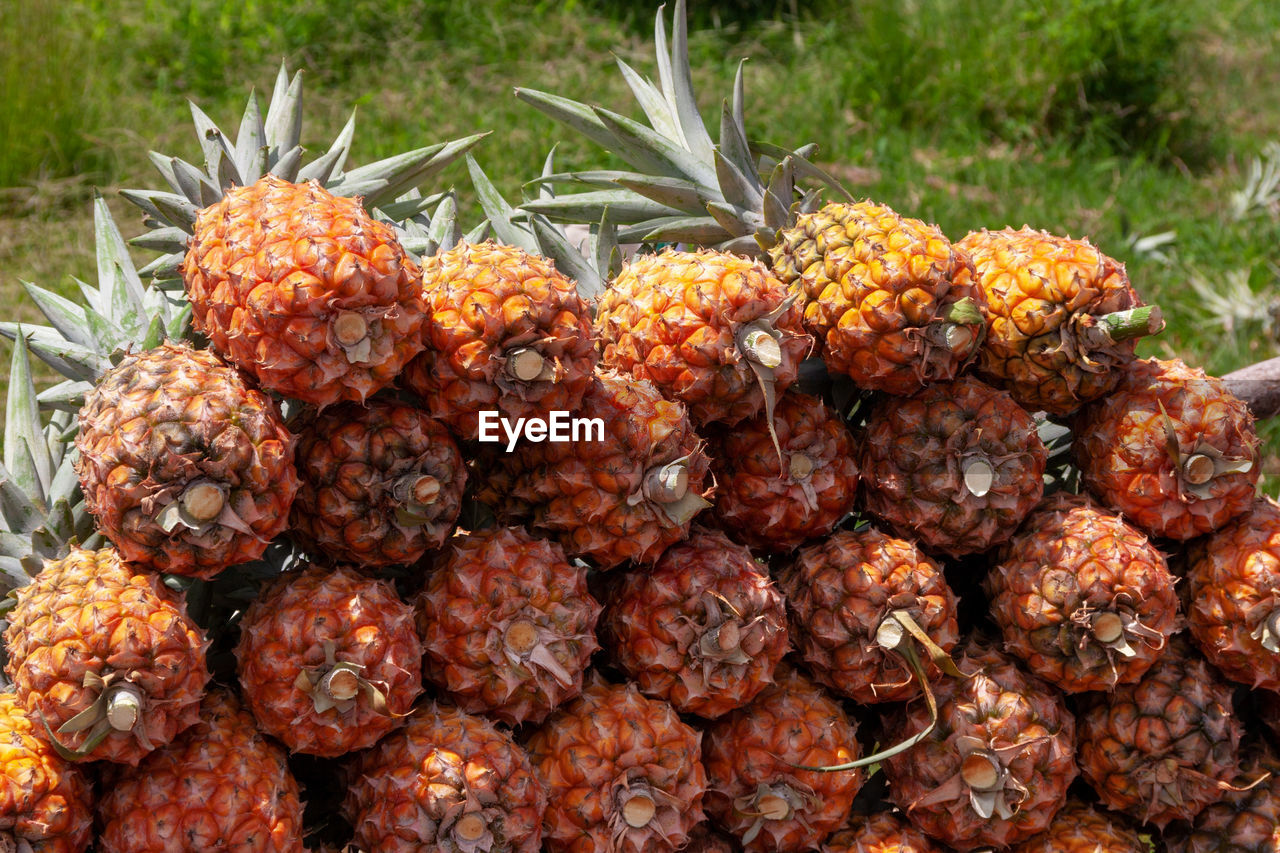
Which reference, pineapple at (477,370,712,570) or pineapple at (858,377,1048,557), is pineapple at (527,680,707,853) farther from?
pineapple at (858,377,1048,557)

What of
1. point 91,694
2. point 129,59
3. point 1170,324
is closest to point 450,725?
point 91,694

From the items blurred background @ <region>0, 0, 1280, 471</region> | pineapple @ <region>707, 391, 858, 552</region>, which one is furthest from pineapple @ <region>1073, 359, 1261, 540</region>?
blurred background @ <region>0, 0, 1280, 471</region>

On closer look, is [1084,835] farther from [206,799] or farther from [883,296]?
[206,799]

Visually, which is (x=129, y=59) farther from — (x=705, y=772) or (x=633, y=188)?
(x=705, y=772)

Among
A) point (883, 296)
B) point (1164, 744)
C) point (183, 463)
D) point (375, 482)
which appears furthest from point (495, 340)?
point (1164, 744)

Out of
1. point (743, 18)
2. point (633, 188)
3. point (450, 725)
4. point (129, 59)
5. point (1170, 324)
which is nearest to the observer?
point (450, 725)

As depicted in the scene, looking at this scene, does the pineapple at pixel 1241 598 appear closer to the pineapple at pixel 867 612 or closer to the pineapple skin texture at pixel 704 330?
the pineapple at pixel 867 612
